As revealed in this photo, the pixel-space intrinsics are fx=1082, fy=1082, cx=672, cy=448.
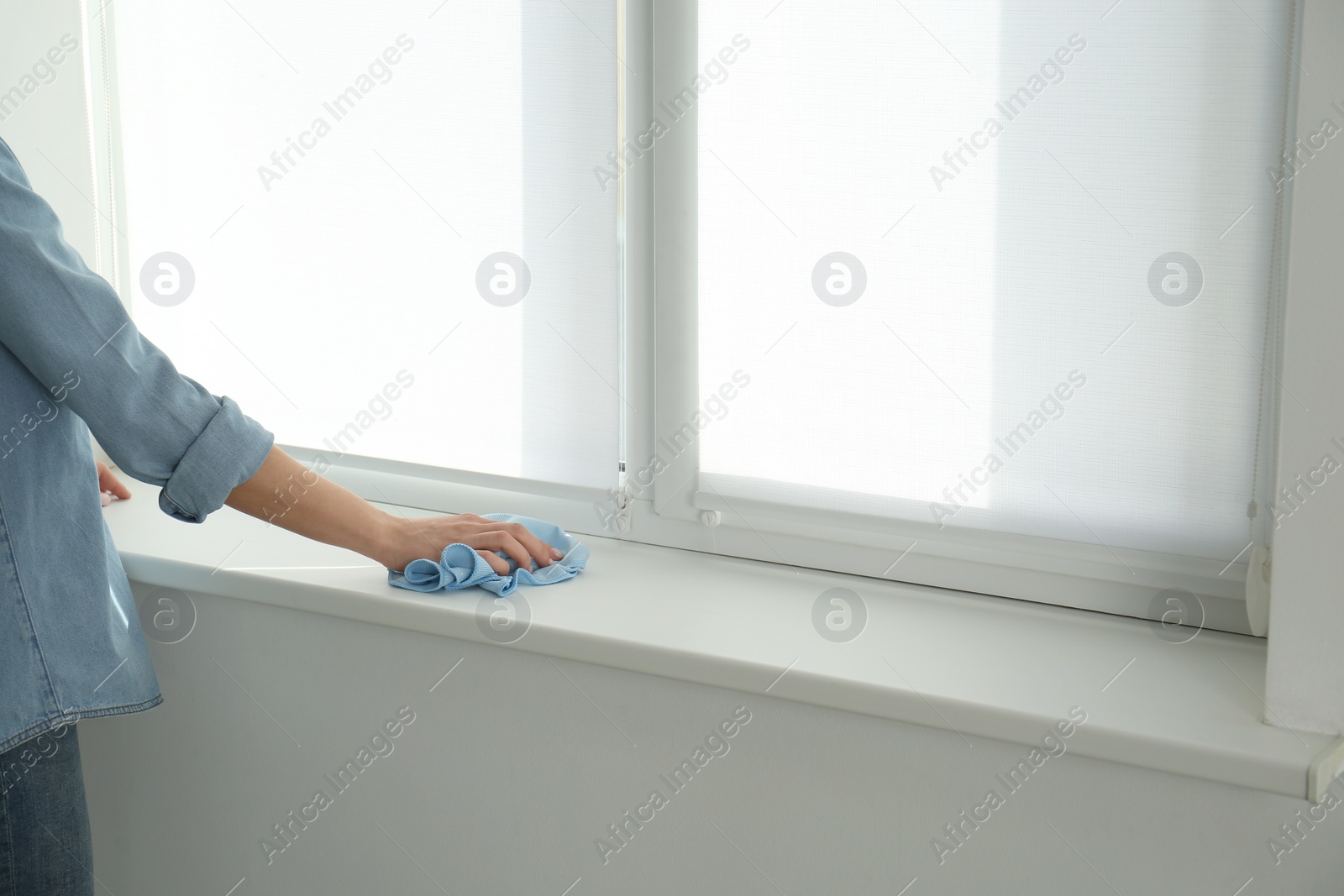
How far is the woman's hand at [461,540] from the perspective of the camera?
1135 mm

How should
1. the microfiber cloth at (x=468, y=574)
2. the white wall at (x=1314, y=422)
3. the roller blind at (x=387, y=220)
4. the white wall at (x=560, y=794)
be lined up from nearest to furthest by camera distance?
the white wall at (x=1314, y=422)
the white wall at (x=560, y=794)
the microfiber cloth at (x=468, y=574)
the roller blind at (x=387, y=220)

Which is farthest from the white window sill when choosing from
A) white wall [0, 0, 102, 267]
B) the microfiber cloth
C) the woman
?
white wall [0, 0, 102, 267]

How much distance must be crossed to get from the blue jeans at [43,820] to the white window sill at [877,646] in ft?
0.84

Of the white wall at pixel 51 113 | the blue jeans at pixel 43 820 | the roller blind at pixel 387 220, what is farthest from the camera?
the white wall at pixel 51 113

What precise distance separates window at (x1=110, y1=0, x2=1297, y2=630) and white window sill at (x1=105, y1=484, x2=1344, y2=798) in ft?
0.14

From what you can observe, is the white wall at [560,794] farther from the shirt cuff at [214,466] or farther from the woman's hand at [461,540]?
the shirt cuff at [214,466]

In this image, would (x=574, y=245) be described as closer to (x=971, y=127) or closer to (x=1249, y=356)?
(x=971, y=127)

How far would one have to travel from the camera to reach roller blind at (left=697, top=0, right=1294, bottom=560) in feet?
3.09

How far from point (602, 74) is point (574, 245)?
19 cm

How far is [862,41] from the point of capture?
106 centimetres

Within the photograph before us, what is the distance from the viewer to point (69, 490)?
3.34ft

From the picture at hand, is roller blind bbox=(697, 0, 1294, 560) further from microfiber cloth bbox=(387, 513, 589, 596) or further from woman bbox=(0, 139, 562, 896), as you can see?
woman bbox=(0, 139, 562, 896)

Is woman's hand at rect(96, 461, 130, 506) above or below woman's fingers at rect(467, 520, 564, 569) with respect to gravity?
below

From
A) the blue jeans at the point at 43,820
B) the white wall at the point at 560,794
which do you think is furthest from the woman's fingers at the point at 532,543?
the blue jeans at the point at 43,820
